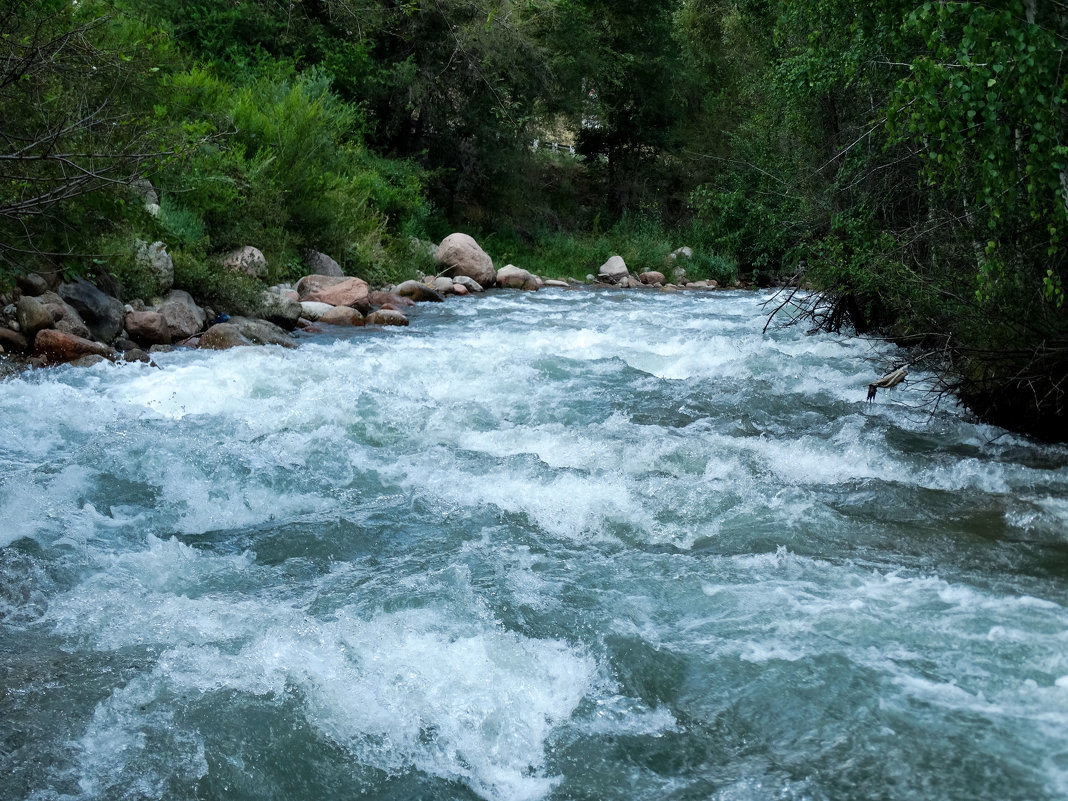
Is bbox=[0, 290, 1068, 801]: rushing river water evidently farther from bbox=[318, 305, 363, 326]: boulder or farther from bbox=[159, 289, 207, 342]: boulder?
bbox=[318, 305, 363, 326]: boulder

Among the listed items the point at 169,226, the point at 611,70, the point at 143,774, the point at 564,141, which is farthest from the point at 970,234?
the point at 564,141

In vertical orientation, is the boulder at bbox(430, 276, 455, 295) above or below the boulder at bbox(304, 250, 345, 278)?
below

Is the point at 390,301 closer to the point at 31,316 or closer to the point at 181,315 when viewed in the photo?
the point at 181,315

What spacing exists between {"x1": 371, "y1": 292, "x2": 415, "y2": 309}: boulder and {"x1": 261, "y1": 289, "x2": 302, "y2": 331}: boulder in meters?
2.21

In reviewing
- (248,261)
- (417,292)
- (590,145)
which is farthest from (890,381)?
(590,145)

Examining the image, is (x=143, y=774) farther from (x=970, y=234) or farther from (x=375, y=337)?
(x=375, y=337)

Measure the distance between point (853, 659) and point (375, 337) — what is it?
30.8 ft

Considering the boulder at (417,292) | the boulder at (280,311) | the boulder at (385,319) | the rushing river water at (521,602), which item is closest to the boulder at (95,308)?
the rushing river water at (521,602)

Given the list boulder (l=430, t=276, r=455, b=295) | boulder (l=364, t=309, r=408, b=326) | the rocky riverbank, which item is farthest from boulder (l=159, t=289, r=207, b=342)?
boulder (l=430, t=276, r=455, b=295)

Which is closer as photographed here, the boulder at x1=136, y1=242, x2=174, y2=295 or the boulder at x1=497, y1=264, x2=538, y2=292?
the boulder at x1=136, y1=242, x2=174, y2=295

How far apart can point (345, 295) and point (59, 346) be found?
5.30 meters

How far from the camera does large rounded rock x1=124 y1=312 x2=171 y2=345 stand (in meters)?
10.6

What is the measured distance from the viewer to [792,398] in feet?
28.5

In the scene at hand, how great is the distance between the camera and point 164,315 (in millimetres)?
11031
